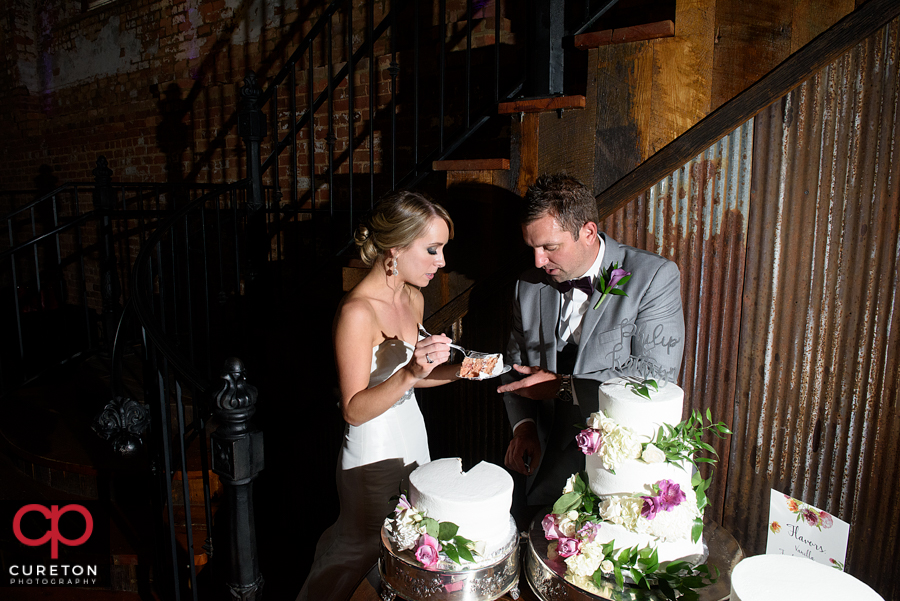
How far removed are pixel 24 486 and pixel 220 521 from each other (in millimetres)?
1196

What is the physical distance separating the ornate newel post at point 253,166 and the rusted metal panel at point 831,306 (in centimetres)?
252

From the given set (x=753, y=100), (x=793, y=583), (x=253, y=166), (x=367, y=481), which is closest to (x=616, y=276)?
(x=753, y=100)

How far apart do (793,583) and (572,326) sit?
1136mm

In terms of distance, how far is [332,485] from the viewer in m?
3.08

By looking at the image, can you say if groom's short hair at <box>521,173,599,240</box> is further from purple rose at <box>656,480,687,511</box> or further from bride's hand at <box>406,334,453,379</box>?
purple rose at <box>656,480,687,511</box>

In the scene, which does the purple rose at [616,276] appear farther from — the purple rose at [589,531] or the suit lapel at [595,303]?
the purple rose at [589,531]

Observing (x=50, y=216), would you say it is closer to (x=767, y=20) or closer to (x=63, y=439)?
(x=63, y=439)

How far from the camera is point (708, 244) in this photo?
2.02 m

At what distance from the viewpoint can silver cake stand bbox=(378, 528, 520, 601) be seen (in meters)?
1.21

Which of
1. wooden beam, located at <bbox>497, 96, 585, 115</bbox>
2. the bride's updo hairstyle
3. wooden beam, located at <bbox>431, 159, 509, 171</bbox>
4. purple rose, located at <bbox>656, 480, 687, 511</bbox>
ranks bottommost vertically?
purple rose, located at <bbox>656, 480, 687, 511</bbox>

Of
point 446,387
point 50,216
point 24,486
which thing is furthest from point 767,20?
point 50,216

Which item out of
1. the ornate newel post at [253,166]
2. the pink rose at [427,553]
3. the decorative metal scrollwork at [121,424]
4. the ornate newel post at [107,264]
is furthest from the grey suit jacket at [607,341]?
the ornate newel post at [107,264]

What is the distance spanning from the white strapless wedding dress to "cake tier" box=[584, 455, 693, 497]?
0.99 metres

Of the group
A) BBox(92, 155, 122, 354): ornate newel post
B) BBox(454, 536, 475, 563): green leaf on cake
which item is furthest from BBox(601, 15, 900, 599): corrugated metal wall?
BBox(92, 155, 122, 354): ornate newel post
